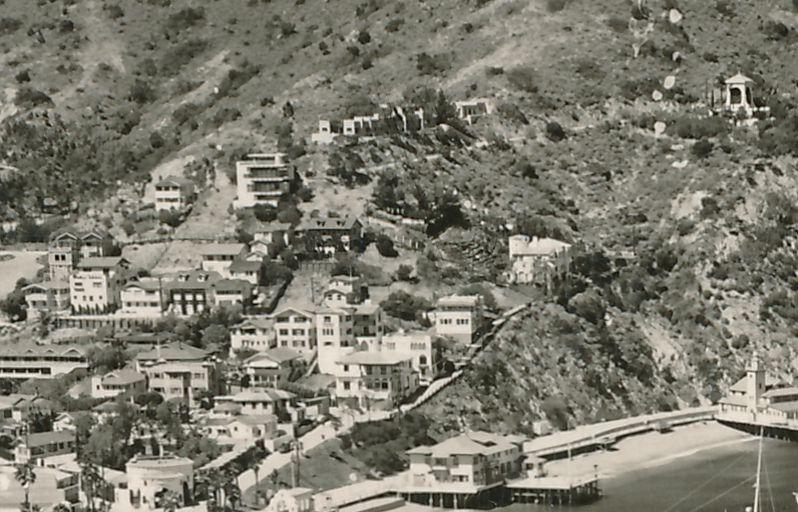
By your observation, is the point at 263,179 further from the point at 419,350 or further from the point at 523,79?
the point at 419,350

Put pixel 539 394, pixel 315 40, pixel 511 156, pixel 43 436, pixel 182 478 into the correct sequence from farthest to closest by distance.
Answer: pixel 315 40 < pixel 511 156 < pixel 539 394 < pixel 43 436 < pixel 182 478

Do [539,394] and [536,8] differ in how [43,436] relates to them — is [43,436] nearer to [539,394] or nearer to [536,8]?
[539,394]

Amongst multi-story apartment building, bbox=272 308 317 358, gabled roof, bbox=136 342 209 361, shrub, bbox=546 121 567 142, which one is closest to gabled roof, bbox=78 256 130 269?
gabled roof, bbox=136 342 209 361

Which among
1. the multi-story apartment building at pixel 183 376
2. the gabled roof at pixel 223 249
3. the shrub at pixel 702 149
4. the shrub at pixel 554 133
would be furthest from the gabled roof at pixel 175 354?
the shrub at pixel 702 149

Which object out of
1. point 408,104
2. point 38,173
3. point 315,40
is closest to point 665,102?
point 408,104

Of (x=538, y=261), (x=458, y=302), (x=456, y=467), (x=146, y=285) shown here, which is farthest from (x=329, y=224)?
(x=456, y=467)

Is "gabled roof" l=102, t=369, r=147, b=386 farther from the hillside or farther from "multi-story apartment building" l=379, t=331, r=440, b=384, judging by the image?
the hillside

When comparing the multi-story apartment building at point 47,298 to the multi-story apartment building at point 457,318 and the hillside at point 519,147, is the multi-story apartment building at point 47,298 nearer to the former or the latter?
the hillside at point 519,147
